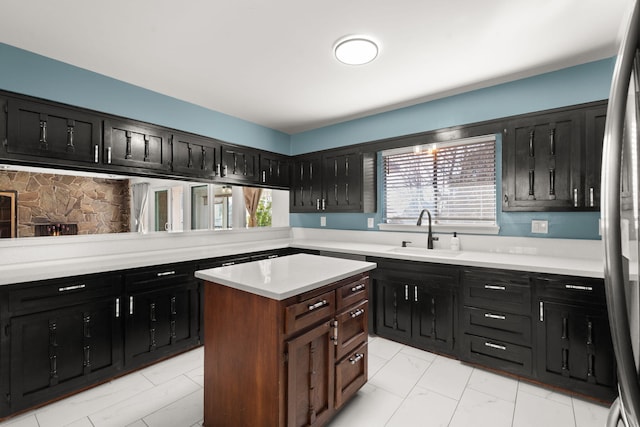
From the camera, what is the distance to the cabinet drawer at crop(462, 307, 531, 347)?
2.37 metres

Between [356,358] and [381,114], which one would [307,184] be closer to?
[381,114]

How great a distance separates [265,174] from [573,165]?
11.0 ft

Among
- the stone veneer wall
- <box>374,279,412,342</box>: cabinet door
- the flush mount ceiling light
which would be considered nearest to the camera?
the flush mount ceiling light

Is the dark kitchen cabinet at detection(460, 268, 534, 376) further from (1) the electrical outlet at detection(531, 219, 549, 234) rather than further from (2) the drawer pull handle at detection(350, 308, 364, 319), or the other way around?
A: (2) the drawer pull handle at detection(350, 308, 364, 319)

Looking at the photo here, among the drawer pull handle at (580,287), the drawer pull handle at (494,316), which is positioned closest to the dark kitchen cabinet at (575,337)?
the drawer pull handle at (580,287)

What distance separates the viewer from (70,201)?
2.57 m

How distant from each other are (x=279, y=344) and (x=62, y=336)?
180cm

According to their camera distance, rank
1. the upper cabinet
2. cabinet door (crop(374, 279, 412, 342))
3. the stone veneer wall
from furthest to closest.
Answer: cabinet door (crop(374, 279, 412, 342)) < the upper cabinet < the stone veneer wall

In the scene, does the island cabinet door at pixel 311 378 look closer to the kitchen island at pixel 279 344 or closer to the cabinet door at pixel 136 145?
the kitchen island at pixel 279 344

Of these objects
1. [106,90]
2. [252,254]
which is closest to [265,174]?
[252,254]

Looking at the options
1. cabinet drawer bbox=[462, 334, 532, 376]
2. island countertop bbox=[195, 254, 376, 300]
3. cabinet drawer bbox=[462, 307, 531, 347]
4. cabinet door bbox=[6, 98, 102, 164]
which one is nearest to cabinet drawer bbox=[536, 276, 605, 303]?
cabinet drawer bbox=[462, 307, 531, 347]

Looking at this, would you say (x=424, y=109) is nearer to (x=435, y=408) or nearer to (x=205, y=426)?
(x=435, y=408)

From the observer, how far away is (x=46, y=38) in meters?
2.18

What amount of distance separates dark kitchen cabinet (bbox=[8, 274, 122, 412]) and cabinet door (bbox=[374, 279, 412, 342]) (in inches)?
93.7
